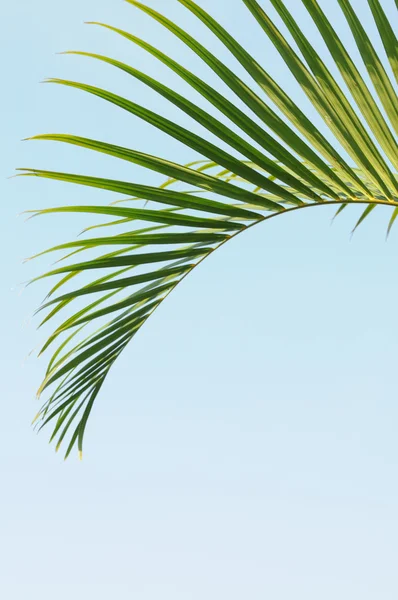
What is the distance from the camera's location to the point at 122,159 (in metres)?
1.34

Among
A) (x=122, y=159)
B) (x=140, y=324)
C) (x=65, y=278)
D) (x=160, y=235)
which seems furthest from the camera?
(x=140, y=324)

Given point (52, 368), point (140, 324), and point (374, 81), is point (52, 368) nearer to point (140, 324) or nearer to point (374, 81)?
point (140, 324)

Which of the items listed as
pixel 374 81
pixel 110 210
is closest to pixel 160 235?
pixel 110 210

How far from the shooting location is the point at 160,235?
1.51 meters

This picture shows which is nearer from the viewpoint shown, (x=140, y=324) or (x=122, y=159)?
(x=122, y=159)

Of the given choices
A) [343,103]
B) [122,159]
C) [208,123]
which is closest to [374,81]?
[343,103]

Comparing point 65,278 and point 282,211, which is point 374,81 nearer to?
point 282,211

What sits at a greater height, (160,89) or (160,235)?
(160,89)

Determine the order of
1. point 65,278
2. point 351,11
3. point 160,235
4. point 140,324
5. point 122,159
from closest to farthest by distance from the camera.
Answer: point 351,11 < point 122,159 < point 160,235 < point 65,278 < point 140,324

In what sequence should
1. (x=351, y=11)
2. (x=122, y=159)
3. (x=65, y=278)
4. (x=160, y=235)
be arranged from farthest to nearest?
(x=65, y=278) < (x=160, y=235) < (x=122, y=159) < (x=351, y=11)

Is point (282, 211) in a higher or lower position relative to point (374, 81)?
lower

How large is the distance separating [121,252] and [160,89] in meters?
0.55

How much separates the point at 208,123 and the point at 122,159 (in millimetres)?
164

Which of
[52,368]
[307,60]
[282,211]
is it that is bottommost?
[52,368]
